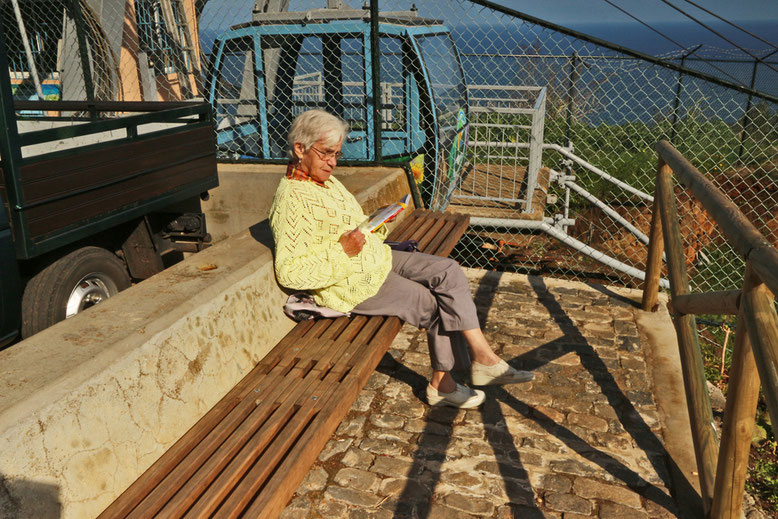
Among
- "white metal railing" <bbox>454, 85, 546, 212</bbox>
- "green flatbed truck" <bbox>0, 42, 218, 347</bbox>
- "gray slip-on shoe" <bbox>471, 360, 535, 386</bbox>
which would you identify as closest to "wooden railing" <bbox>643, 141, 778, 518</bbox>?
"gray slip-on shoe" <bbox>471, 360, 535, 386</bbox>

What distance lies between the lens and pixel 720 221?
2770mm

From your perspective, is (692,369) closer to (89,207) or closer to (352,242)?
(352,242)

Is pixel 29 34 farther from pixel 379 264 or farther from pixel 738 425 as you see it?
pixel 738 425

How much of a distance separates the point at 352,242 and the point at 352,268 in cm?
17

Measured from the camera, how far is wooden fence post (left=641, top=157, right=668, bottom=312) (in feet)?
14.9

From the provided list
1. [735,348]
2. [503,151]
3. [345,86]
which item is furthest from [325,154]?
[503,151]

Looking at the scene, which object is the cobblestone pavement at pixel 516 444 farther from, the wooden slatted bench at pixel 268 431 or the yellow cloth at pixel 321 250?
the yellow cloth at pixel 321 250

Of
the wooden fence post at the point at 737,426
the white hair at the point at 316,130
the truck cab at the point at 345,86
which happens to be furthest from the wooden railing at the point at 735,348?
the truck cab at the point at 345,86

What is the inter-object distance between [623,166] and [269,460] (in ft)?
35.3

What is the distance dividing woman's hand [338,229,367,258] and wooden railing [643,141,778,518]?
1.50 metres

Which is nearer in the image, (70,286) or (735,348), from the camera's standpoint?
(735,348)

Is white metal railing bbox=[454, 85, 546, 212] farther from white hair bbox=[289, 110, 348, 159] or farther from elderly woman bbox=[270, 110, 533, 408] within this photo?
white hair bbox=[289, 110, 348, 159]

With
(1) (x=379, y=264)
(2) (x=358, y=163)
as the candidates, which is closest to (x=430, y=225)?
(2) (x=358, y=163)

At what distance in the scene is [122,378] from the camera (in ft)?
6.97
